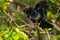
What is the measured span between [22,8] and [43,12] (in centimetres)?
43

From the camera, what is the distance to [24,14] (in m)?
2.82

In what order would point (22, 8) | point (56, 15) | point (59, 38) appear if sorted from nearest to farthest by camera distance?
point (59, 38)
point (56, 15)
point (22, 8)

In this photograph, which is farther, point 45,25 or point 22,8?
point 22,8

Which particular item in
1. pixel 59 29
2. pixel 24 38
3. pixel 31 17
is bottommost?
pixel 59 29

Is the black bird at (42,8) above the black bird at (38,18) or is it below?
above

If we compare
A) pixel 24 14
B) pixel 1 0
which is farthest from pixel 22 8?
pixel 1 0

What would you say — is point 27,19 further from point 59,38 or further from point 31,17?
point 59,38

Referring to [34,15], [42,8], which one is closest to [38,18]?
[34,15]

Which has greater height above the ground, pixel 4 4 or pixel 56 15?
pixel 4 4

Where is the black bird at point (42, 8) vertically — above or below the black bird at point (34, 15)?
above

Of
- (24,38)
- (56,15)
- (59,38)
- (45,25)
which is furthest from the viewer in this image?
(56,15)

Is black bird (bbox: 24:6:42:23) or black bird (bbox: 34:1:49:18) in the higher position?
black bird (bbox: 34:1:49:18)

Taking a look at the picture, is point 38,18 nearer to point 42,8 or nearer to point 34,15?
point 34,15

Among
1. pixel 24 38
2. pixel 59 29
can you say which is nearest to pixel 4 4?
pixel 59 29
